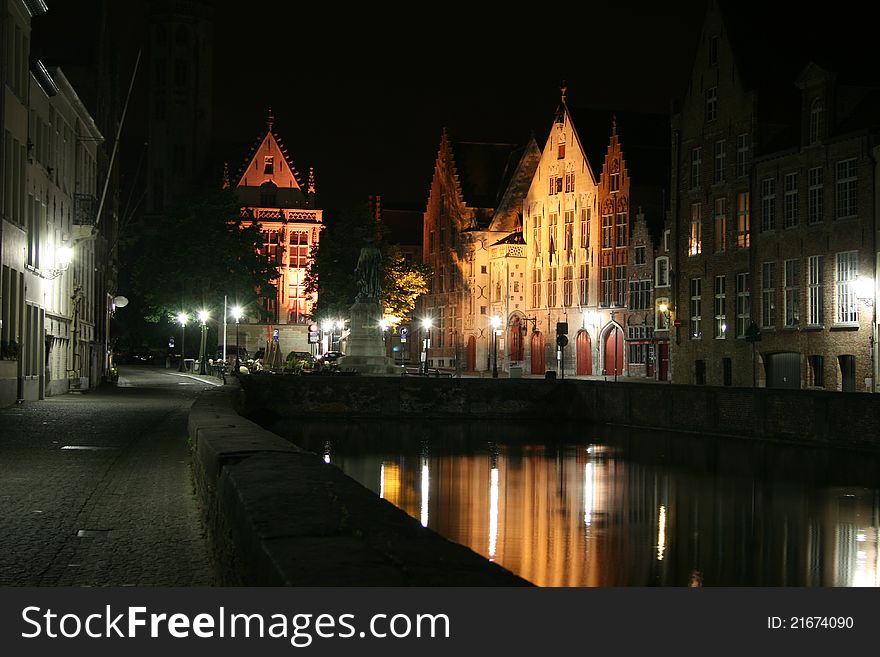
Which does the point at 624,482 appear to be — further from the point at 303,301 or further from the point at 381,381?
the point at 303,301

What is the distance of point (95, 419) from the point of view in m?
30.7

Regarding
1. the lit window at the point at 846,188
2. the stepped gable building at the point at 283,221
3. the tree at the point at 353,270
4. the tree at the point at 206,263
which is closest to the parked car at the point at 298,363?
the tree at the point at 206,263

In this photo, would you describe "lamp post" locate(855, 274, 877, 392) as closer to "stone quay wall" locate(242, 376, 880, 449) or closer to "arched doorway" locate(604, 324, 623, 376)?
"stone quay wall" locate(242, 376, 880, 449)

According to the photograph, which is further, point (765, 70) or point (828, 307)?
point (765, 70)

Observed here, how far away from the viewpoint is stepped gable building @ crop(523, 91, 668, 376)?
8300 cm

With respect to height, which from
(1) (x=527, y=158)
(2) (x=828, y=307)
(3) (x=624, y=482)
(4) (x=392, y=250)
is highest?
(1) (x=527, y=158)

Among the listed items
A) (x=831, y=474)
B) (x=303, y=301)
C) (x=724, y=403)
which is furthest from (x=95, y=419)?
(x=303, y=301)

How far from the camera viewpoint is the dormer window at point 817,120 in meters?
52.0

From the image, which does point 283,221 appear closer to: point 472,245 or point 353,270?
point 472,245

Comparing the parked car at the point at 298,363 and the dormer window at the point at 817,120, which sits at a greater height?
the dormer window at the point at 817,120

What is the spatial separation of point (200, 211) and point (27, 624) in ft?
278

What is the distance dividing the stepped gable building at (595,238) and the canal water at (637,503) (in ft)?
120

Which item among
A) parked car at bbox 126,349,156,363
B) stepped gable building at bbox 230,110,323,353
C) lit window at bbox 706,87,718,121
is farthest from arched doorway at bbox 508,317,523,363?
parked car at bbox 126,349,156,363

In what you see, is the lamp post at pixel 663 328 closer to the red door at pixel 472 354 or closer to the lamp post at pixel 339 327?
the red door at pixel 472 354
